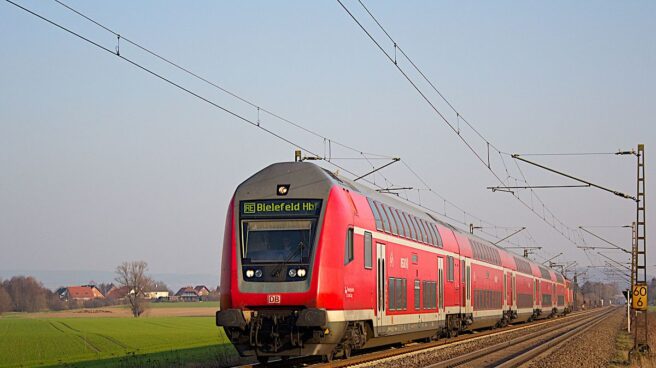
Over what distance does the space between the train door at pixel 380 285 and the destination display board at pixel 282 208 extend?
3.82m

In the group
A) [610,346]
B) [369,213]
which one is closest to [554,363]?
[369,213]

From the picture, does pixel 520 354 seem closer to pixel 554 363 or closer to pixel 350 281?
pixel 554 363

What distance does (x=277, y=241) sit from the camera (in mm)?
20609

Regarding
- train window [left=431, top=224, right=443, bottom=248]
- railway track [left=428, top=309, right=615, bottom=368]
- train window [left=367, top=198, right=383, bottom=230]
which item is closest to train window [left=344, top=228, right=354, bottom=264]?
train window [left=367, top=198, right=383, bottom=230]

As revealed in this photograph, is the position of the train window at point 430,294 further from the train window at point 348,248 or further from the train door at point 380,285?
the train window at point 348,248

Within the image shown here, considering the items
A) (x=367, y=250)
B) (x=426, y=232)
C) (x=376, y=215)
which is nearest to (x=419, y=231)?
(x=426, y=232)

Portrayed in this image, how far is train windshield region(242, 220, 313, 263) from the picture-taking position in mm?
20438

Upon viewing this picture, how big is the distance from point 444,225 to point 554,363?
38.7ft

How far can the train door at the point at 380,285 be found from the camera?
24.0 metres

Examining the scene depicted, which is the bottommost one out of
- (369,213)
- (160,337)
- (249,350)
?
(160,337)

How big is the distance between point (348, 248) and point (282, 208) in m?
1.99

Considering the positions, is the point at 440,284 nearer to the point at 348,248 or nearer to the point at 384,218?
the point at 384,218

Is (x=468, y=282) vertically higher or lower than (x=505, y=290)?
higher

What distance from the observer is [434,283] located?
31.1m
